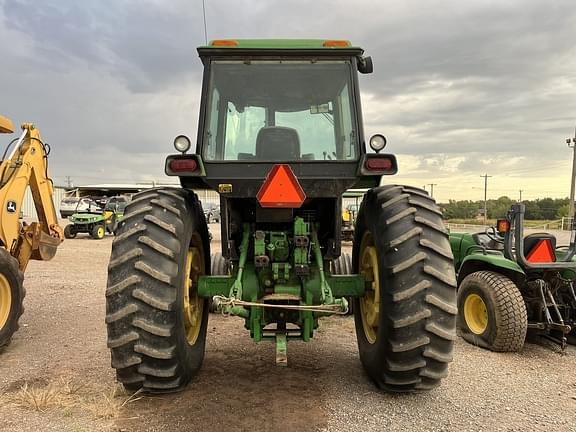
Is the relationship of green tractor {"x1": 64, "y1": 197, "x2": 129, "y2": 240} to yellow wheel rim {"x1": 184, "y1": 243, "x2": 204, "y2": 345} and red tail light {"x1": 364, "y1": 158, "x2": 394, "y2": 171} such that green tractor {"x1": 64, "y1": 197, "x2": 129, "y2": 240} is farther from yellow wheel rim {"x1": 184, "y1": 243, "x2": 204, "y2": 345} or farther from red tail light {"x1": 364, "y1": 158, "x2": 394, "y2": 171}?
red tail light {"x1": 364, "y1": 158, "x2": 394, "y2": 171}

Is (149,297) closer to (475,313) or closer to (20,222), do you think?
(20,222)

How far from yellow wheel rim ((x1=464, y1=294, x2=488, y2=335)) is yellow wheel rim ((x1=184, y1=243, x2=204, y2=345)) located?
3270 mm

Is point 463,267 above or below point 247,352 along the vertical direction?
above

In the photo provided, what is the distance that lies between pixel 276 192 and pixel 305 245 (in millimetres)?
587

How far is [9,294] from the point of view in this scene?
16.7ft

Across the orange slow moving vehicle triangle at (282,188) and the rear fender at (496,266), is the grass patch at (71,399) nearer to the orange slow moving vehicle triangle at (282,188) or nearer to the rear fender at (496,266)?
the orange slow moving vehicle triangle at (282,188)

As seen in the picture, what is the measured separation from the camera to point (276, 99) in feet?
13.7

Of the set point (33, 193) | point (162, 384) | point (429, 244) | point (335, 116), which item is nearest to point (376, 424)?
point (429, 244)

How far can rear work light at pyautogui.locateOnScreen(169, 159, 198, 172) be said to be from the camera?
371 cm

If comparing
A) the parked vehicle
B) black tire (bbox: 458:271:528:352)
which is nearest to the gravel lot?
black tire (bbox: 458:271:528:352)

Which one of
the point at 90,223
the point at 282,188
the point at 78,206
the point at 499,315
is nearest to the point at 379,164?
the point at 282,188

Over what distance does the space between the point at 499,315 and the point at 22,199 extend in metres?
5.58

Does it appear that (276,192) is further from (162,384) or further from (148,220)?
(162,384)

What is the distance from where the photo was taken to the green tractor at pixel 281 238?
3336 mm
